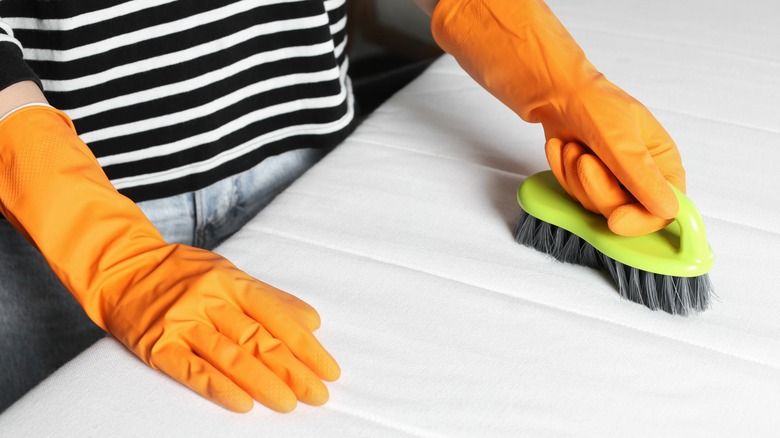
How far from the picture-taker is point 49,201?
0.82 meters

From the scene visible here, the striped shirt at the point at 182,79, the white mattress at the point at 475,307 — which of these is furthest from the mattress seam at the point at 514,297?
the striped shirt at the point at 182,79

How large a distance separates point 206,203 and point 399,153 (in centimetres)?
27

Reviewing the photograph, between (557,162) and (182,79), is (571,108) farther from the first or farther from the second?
(182,79)

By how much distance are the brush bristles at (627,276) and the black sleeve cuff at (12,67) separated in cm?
55

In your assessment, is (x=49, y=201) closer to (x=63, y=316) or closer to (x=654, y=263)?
(x=63, y=316)

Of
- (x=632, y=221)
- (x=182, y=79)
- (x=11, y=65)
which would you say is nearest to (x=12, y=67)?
(x=11, y=65)

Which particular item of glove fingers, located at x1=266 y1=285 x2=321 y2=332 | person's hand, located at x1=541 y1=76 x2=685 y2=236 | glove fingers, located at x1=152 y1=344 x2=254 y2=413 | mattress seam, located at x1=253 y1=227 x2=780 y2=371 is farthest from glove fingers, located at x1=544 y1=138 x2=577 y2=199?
glove fingers, located at x1=152 y1=344 x2=254 y2=413

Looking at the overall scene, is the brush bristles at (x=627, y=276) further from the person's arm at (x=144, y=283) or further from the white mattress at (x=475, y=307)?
the person's arm at (x=144, y=283)

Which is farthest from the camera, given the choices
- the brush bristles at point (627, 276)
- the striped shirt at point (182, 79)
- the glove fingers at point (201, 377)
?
the striped shirt at point (182, 79)

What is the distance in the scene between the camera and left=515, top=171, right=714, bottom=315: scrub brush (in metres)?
0.81

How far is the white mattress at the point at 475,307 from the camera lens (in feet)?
2.34

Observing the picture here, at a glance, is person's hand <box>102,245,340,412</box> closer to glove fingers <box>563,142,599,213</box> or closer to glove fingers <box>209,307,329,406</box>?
glove fingers <box>209,307,329,406</box>

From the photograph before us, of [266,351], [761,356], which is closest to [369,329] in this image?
[266,351]

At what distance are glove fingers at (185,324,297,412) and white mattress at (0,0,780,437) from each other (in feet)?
0.05
